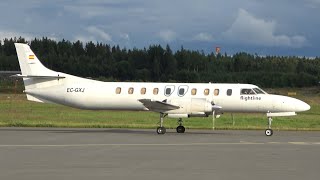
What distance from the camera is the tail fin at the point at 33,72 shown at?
3097cm

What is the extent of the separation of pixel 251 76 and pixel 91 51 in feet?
169

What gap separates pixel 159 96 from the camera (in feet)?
98.1

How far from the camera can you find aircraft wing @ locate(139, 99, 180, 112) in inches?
1114

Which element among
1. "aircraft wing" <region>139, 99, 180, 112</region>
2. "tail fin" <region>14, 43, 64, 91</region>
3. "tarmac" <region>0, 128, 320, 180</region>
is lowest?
"tarmac" <region>0, 128, 320, 180</region>

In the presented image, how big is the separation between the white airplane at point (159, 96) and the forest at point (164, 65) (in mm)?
72207

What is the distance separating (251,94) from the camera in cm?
2966

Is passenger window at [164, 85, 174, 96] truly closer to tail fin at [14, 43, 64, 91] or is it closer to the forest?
tail fin at [14, 43, 64, 91]

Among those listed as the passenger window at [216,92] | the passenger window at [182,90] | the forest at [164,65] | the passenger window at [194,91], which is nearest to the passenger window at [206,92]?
the passenger window at [216,92]

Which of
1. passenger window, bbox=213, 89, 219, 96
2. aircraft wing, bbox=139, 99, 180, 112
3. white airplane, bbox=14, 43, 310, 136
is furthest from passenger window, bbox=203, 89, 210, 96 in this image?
aircraft wing, bbox=139, 99, 180, 112

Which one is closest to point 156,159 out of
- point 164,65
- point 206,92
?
point 206,92

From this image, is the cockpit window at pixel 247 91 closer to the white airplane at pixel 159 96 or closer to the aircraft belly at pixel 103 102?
the white airplane at pixel 159 96

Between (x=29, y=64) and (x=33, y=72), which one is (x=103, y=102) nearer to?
(x=33, y=72)

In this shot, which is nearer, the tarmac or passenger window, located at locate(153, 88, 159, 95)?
the tarmac

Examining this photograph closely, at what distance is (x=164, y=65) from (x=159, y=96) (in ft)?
310
